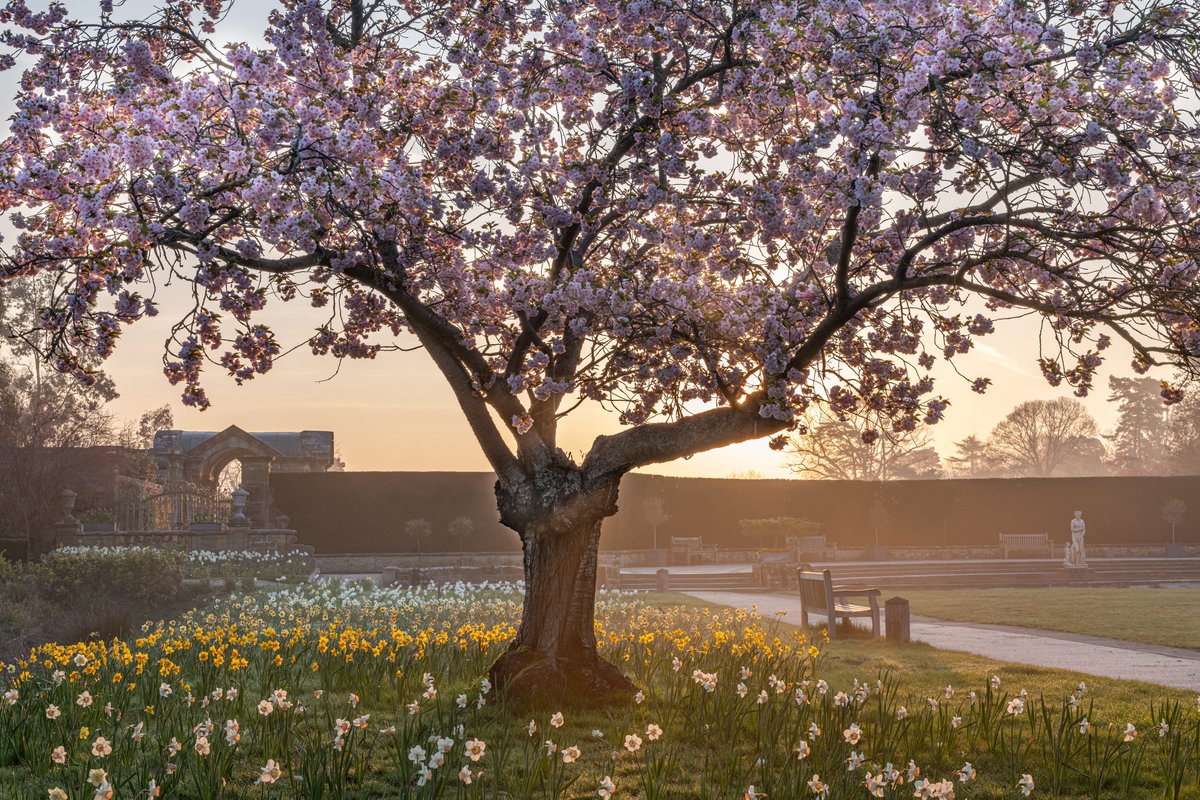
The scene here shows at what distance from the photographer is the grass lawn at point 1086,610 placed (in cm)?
1494

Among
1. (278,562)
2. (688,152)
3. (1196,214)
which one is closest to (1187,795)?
(1196,214)

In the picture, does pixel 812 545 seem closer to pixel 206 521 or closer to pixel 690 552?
pixel 690 552

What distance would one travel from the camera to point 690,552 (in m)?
31.3

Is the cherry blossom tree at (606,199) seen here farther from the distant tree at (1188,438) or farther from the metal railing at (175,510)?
the distant tree at (1188,438)

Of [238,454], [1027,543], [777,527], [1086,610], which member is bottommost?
[1086,610]

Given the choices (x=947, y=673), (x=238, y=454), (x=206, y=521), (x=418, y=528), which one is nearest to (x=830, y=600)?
(x=947, y=673)

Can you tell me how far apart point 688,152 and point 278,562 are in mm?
19381

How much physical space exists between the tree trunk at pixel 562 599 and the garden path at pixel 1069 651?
569cm

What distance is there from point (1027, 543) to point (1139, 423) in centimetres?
4103

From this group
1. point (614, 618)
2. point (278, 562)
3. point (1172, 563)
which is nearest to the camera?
point (614, 618)

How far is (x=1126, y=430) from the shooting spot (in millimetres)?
70188

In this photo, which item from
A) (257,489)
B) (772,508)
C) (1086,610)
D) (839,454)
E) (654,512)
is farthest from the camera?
(839,454)

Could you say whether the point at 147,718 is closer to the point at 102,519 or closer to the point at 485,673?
the point at 485,673

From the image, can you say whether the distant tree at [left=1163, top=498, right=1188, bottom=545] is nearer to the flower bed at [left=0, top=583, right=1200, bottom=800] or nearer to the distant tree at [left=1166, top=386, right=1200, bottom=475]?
the distant tree at [left=1166, top=386, right=1200, bottom=475]
